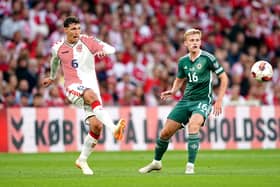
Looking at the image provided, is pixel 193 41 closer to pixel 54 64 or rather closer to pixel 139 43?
pixel 54 64

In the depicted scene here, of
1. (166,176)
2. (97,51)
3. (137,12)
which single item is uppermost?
(137,12)

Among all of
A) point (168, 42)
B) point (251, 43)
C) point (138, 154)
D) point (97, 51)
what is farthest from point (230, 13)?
point (97, 51)

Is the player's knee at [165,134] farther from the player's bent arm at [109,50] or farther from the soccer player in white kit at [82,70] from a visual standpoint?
the player's bent arm at [109,50]

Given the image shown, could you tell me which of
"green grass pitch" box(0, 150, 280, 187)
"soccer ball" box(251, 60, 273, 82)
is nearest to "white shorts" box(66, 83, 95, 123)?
"green grass pitch" box(0, 150, 280, 187)

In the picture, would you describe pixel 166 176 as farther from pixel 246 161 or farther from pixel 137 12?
pixel 137 12

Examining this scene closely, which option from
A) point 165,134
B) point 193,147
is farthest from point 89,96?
point 193,147

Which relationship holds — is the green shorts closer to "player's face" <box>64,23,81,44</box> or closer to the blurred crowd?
"player's face" <box>64,23,81,44</box>

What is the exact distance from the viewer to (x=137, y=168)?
588 inches

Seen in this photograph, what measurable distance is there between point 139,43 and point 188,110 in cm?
1132

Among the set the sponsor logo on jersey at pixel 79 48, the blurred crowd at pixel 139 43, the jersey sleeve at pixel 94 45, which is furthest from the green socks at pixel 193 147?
the blurred crowd at pixel 139 43

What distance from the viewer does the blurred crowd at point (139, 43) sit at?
2186 centimetres

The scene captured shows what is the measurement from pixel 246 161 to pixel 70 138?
5560 mm

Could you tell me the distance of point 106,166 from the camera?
15555mm

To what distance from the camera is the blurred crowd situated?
861 inches
